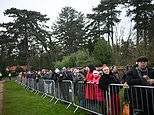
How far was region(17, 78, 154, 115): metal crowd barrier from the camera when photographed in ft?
21.6

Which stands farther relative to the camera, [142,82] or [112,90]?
[112,90]

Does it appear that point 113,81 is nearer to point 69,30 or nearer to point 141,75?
point 141,75

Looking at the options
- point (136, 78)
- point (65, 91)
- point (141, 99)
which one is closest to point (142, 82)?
point (136, 78)

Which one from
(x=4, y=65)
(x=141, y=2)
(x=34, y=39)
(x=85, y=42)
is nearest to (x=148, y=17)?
(x=141, y=2)

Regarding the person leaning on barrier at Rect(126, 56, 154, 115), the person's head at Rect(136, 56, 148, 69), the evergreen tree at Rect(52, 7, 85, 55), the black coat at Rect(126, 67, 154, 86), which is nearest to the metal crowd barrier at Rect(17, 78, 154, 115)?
the person leaning on barrier at Rect(126, 56, 154, 115)

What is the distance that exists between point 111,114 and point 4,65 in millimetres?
64066

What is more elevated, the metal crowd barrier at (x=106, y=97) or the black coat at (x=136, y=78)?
the black coat at (x=136, y=78)

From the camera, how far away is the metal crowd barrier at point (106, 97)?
6580mm

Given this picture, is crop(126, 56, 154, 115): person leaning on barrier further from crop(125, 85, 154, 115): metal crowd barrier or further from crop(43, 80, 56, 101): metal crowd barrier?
crop(43, 80, 56, 101): metal crowd barrier

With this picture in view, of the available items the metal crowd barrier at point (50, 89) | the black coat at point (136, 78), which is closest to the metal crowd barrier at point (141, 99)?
the black coat at point (136, 78)

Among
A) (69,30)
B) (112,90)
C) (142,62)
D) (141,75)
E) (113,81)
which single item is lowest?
(112,90)

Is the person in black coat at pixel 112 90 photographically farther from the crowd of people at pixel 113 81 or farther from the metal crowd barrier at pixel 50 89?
the metal crowd barrier at pixel 50 89

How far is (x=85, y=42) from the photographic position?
66375mm

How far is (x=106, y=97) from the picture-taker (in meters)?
8.45
